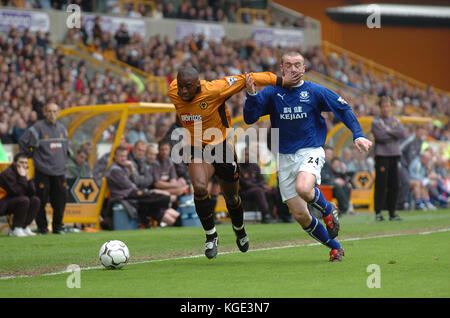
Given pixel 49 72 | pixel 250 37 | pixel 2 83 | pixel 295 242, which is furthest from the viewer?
pixel 250 37

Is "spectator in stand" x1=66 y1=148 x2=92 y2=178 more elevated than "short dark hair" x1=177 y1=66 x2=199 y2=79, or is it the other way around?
"short dark hair" x1=177 y1=66 x2=199 y2=79

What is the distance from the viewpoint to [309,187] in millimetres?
8375

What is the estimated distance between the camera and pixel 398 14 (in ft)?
148

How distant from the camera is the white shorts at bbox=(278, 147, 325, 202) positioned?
8672 mm

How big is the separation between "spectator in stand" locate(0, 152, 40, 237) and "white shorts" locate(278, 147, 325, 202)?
20.4 feet

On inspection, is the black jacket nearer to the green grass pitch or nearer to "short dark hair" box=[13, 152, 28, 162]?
"short dark hair" box=[13, 152, 28, 162]

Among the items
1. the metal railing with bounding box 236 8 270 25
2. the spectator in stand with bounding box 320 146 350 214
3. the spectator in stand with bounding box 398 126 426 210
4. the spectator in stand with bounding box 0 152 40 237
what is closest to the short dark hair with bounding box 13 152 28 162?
the spectator in stand with bounding box 0 152 40 237

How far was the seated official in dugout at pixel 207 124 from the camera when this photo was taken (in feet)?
29.2

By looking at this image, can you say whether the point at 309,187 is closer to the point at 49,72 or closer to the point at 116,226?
the point at 116,226

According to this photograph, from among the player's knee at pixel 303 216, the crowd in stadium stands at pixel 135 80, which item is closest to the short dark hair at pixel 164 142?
the crowd in stadium stands at pixel 135 80

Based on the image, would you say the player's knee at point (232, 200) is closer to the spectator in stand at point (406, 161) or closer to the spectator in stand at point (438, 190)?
the spectator in stand at point (406, 161)

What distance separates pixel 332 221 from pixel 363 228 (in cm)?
591

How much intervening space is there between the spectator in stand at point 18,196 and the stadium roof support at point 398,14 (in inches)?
1204
